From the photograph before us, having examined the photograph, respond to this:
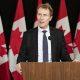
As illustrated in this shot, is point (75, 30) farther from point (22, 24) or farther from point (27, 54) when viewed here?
point (27, 54)

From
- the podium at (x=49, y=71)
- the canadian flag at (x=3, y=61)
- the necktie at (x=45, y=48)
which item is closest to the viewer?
the podium at (x=49, y=71)

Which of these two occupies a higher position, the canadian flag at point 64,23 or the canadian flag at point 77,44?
the canadian flag at point 64,23

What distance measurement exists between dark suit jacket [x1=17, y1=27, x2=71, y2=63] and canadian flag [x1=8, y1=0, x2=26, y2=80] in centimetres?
114

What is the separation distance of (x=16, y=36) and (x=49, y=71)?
6.96 ft

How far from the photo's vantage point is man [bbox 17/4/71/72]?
3.06 metres

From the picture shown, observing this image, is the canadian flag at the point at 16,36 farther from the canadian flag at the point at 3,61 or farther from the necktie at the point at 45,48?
the necktie at the point at 45,48

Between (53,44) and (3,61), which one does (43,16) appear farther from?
(3,61)

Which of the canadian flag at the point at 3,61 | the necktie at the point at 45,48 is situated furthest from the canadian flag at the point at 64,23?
the necktie at the point at 45,48

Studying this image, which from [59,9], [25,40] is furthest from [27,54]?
[59,9]

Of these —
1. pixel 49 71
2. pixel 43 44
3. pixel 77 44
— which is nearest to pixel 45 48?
pixel 43 44

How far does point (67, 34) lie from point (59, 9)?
1.36 ft

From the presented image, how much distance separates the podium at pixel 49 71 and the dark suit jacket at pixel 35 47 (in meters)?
0.74

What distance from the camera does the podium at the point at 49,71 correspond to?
2.30 meters

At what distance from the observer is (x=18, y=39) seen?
435 cm
